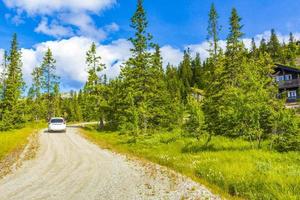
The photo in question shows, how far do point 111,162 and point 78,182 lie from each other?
18.1 feet

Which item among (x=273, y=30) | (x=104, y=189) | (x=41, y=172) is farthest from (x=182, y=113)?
(x=273, y=30)

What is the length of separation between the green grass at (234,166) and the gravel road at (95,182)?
3.04 ft

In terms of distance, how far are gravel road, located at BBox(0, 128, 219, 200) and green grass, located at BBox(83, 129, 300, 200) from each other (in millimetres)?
927

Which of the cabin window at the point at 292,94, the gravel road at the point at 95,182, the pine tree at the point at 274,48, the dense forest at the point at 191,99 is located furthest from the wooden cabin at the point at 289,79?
the pine tree at the point at 274,48

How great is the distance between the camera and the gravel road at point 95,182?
37.0ft

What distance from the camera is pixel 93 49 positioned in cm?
5488

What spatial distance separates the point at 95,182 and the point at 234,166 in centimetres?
585

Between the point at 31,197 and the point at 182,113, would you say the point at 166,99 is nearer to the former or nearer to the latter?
the point at 182,113

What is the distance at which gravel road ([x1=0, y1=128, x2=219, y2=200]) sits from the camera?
37.0ft

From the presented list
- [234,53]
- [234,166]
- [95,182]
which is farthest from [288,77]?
[95,182]

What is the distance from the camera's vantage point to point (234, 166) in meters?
14.0

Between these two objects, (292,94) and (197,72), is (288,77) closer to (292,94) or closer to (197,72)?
(292,94)

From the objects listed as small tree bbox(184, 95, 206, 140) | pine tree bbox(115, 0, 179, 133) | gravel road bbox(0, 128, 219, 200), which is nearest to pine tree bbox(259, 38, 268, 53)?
pine tree bbox(115, 0, 179, 133)

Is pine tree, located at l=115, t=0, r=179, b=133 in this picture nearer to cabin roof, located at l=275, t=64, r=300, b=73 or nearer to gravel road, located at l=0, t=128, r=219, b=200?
gravel road, located at l=0, t=128, r=219, b=200
